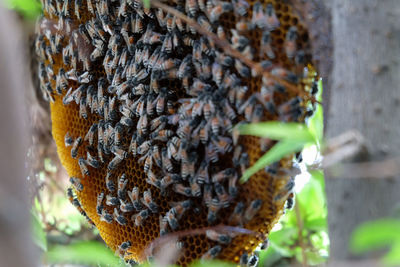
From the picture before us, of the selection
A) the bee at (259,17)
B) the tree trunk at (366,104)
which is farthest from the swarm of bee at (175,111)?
the tree trunk at (366,104)

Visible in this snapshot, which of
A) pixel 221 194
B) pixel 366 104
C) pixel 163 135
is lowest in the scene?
pixel 366 104

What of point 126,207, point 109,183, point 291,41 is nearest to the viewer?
point 291,41

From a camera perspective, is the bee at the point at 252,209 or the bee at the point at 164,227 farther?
the bee at the point at 164,227

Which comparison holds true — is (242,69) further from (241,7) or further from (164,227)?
(164,227)

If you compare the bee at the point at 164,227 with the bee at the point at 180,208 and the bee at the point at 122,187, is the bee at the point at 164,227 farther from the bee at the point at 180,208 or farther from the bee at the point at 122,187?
the bee at the point at 122,187

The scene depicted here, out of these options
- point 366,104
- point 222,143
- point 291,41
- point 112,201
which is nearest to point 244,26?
point 291,41

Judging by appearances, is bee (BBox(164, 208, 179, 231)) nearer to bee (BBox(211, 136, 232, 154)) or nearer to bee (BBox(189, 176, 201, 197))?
bee (BBox(189, 176, 201, 197))
